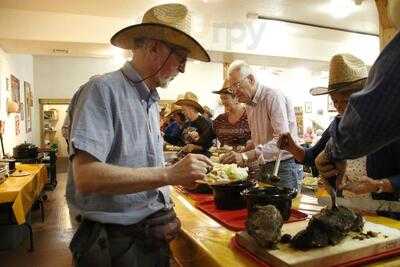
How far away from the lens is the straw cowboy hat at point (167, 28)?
1.27 m

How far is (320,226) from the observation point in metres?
1.16

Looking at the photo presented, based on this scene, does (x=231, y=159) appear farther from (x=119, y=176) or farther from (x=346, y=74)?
(x=119, y=176)

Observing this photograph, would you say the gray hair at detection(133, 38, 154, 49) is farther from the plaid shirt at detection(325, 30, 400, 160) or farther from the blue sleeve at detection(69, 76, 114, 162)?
the plaid shirt at detection(325, 30, 400, 160)

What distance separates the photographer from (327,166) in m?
1.27

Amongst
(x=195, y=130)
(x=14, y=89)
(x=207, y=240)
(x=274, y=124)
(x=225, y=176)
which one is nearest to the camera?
(x=207, y=240)

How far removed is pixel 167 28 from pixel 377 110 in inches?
29.5

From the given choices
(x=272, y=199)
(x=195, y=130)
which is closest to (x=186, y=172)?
(x=272, y=199)

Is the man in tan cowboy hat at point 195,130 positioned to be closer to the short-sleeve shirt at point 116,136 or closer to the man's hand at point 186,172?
the short-sleeve shirt at point 116,136

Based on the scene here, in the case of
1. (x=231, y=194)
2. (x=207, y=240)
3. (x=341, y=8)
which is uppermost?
(x=341, y=8)

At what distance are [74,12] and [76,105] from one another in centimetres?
480

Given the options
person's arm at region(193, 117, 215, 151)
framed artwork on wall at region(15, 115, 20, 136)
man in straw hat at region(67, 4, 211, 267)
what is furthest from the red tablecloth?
framed artwork on wall at region(15, 115, 20, 136)

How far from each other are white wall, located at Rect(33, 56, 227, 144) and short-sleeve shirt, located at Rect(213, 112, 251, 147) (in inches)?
334

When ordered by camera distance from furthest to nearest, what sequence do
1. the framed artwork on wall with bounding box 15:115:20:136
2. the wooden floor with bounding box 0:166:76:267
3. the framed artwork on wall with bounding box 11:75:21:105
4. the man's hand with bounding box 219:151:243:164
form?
1. the framed artwork on wall with bounding box 15:115:20:136
2. the framed artwork on wall with bounding box 11:75:21:105
3. the wooden floor with bounding box 0:166:76:267
4. the man's hand with bounding box 219:151:243:164

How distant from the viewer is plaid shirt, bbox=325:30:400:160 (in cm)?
80
